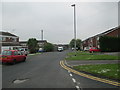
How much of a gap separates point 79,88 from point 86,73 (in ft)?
9.86

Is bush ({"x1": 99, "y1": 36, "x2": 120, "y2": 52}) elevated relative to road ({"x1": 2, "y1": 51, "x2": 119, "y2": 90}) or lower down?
elevated

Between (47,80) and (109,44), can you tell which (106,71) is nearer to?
(47,80)

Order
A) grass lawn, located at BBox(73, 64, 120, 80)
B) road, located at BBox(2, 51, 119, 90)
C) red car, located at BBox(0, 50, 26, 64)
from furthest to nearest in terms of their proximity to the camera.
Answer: red car, located at BBox(0, 50, 26, 64)
grass lawn, located at BBox(73, 64, 120, 80)
road, located at BBox(2, 51, 119, 90)

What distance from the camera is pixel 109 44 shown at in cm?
3231

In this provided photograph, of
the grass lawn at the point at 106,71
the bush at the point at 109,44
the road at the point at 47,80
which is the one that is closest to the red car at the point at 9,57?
the road at the point at 47,80

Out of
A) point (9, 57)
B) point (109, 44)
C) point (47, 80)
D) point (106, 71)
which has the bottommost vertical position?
point (47, 80)

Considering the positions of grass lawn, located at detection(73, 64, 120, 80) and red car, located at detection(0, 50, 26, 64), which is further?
red car, located at detection(0, 50, 26, 64)

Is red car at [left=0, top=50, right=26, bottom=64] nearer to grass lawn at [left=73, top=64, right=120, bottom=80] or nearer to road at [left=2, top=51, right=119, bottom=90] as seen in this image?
road at [left=2, top=51, right=119, bottom=90]

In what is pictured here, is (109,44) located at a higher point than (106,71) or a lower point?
higher

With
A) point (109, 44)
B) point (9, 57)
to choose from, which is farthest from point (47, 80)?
point (109, 44)

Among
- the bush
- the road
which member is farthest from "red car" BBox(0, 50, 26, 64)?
the bush

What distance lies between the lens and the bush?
31781mm

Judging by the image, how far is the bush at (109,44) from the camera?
104ft

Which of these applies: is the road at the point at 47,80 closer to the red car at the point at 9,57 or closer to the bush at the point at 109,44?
the red car at the point at 9,57
